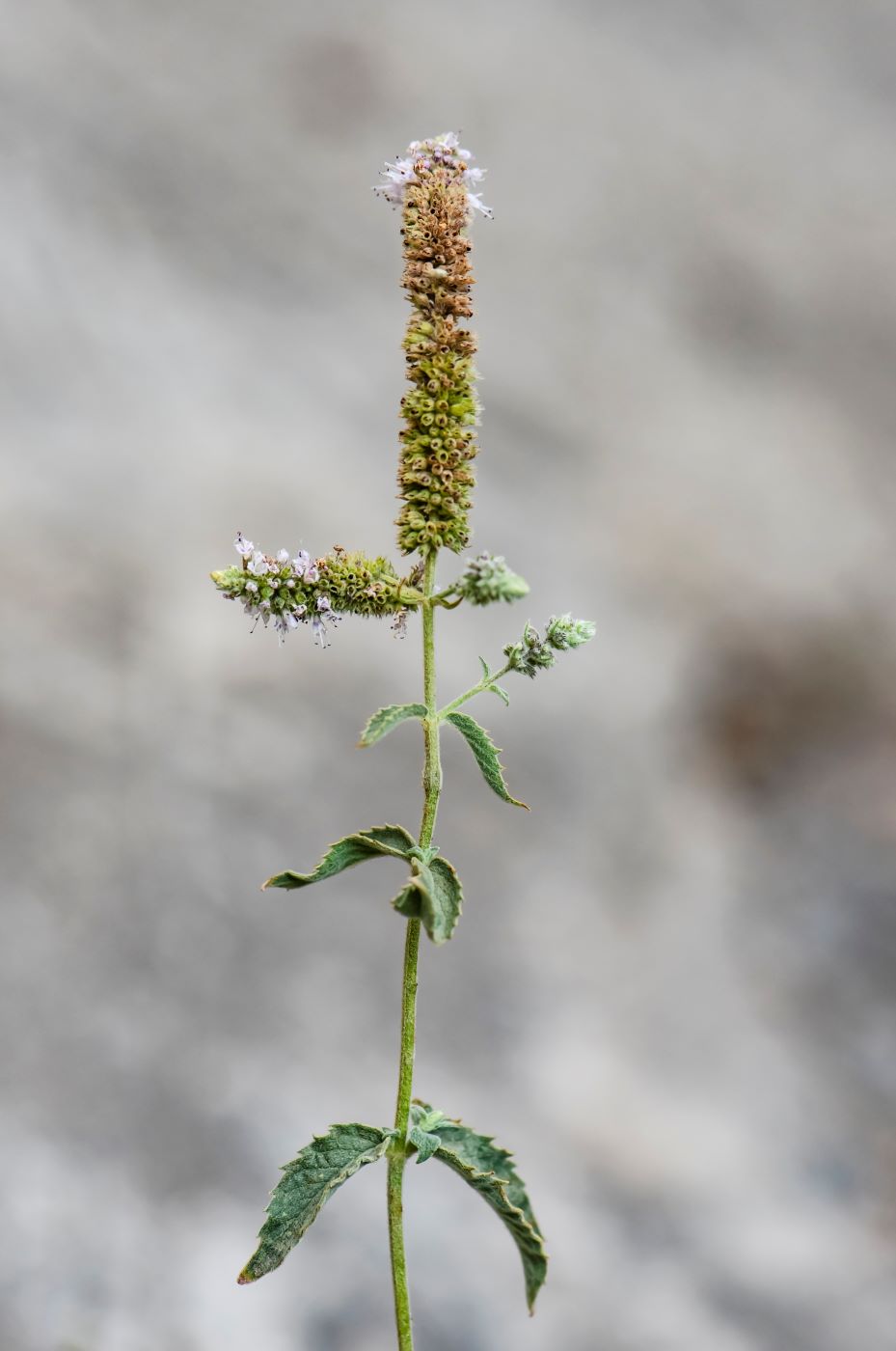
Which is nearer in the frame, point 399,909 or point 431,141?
point 399,909

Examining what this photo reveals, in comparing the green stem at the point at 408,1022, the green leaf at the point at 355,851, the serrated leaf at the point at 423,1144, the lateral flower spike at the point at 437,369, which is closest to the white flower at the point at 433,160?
the lateral flower spike at the point at 437,369

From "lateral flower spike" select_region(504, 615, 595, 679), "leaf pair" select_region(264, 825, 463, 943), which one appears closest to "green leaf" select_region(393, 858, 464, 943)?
"leaf pair" select_region(264, 825, 463, 943)

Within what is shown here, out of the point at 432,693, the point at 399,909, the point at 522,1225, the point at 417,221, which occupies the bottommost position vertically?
the point at 522,1225

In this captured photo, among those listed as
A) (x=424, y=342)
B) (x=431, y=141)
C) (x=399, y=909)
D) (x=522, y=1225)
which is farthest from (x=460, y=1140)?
(x=431, y=141)

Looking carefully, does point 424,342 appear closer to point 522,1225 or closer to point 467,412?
point 467,412

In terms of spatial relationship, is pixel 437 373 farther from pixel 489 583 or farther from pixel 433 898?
pixel 433 898

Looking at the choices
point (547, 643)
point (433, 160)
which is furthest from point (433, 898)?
point (433, 160)
